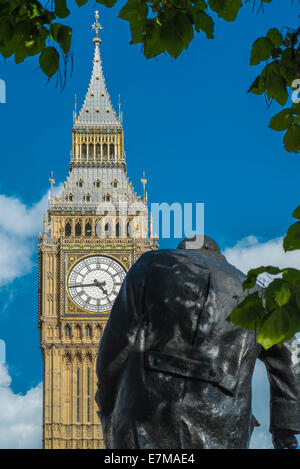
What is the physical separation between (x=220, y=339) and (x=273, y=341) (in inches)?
67.9

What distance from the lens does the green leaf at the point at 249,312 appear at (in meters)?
8.19

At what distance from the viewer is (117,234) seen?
7100cm

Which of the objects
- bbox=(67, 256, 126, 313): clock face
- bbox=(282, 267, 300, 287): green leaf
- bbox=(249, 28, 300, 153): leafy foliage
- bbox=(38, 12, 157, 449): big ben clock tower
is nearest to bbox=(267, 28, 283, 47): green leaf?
bbox=(249, 28, 300, 153): leafy foliage

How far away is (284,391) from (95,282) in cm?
5778

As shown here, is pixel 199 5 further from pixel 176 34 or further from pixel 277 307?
pixel 277 307

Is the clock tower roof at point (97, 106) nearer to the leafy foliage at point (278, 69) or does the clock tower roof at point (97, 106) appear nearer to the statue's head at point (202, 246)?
the statue's head at point (202, 246)

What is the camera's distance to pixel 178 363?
9.64m

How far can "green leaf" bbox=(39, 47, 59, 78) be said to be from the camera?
368 inches

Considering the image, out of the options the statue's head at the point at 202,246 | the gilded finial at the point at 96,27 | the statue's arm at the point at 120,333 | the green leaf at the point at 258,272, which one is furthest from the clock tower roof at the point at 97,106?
the green leaf at the point at 258,272

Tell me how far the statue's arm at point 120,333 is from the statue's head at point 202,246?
724 millimetres

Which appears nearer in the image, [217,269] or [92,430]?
[217,269]

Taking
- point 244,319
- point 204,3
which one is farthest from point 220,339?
point 204,3

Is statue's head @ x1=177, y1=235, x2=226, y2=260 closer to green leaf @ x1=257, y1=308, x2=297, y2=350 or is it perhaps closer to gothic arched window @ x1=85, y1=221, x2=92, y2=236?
green leaf @ x1=257, y1=308, x2=297, y2=350

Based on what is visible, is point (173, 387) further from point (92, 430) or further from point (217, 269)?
point (92, 430)
